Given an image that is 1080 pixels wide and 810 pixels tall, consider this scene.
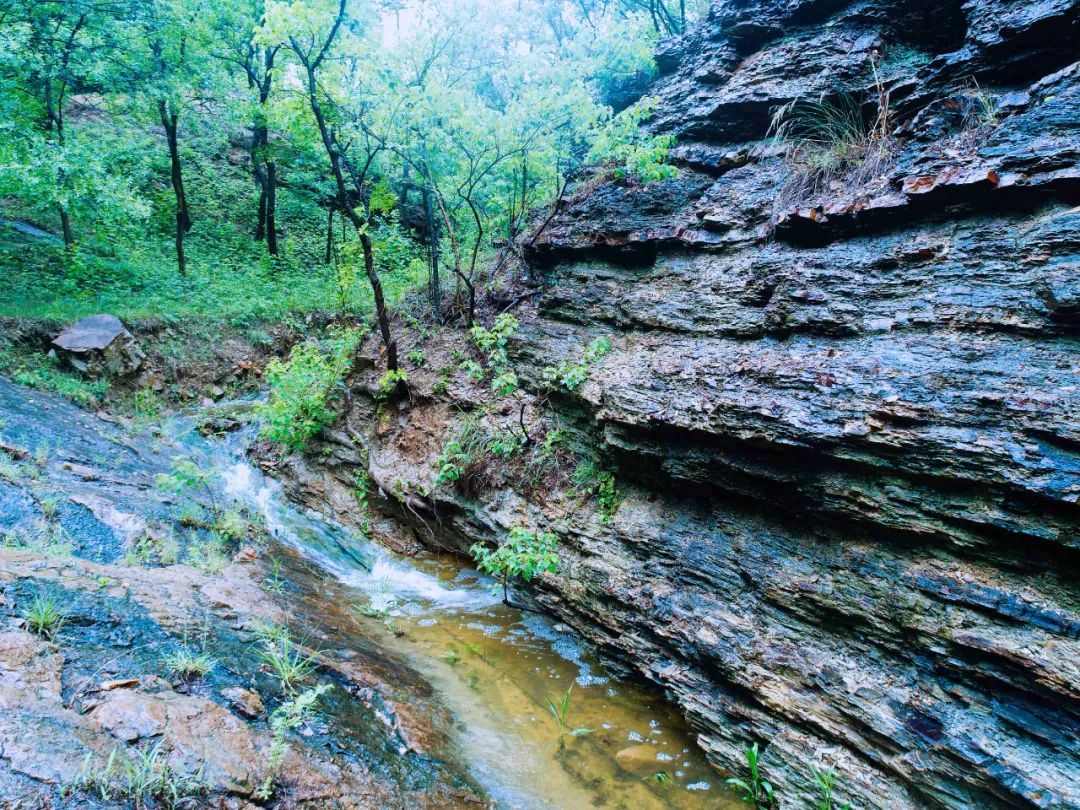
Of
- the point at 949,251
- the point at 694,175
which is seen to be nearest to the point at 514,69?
the point at 694,175

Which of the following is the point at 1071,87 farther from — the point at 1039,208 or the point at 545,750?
the point at 545,750

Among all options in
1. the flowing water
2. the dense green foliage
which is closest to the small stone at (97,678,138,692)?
the flowing water

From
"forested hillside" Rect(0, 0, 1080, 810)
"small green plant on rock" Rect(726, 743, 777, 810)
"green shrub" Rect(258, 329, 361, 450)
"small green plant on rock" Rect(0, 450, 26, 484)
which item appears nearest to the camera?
"forested hillside" Rect(0, 0, 1080, 810)

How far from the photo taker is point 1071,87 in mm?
4246

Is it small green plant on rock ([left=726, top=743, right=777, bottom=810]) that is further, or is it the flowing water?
the flowing water

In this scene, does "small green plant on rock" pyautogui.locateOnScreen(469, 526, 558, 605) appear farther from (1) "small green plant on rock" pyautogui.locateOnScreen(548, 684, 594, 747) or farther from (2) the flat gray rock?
(2) the flat gray rock

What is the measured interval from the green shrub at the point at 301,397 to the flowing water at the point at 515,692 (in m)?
1.97

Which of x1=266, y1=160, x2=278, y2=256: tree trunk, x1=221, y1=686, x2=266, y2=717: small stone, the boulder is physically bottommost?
x1=221, y1=686, x2=266, y2=717: small stone

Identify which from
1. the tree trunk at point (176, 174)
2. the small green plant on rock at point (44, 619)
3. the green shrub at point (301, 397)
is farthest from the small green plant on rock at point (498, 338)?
the tree trunk at point (176, 174)

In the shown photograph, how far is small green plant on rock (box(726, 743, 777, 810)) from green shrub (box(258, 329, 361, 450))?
7.99 meters

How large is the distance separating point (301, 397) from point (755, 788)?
8548mm

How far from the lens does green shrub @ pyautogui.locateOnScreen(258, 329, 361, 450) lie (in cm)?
909

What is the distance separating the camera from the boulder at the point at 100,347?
10078 mm

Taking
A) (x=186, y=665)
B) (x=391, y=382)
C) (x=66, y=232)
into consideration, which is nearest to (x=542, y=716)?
(x=186, y=665)
